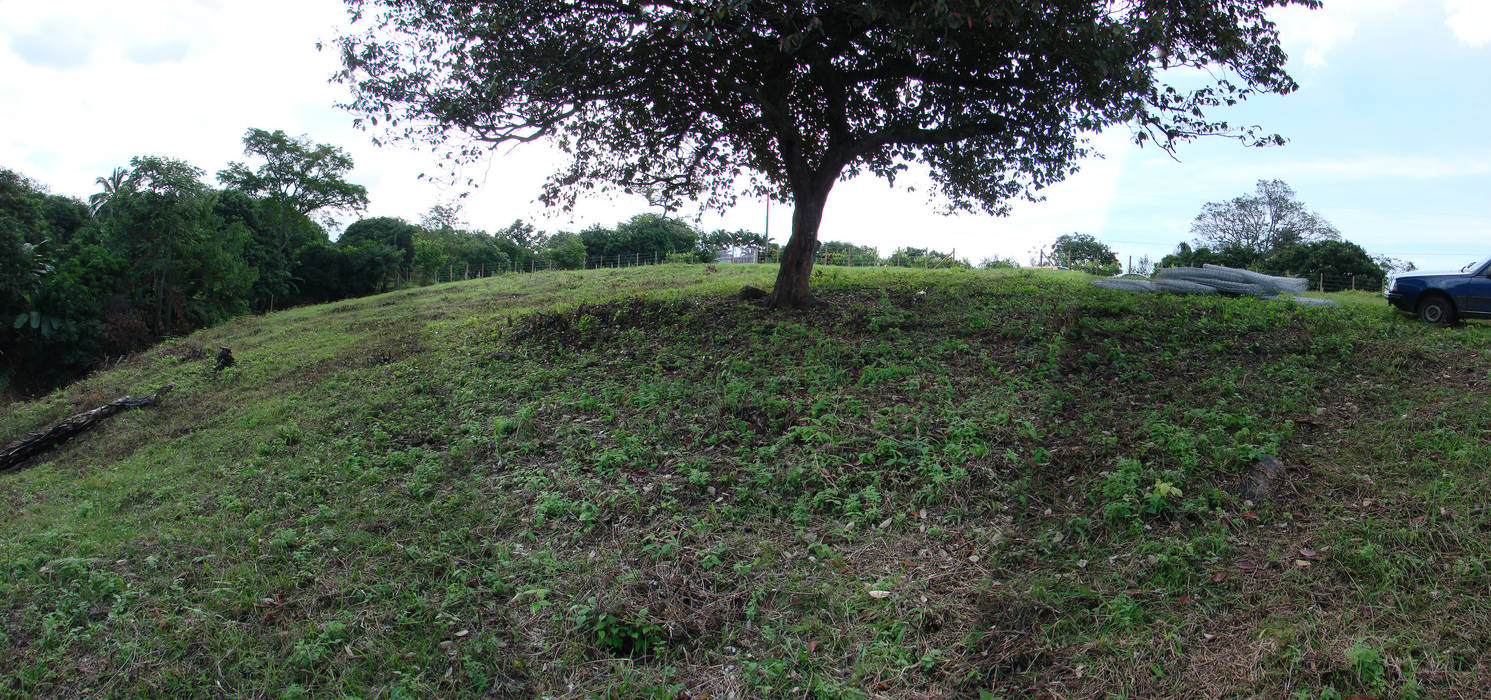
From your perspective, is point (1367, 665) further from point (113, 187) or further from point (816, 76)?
point (113, 187)

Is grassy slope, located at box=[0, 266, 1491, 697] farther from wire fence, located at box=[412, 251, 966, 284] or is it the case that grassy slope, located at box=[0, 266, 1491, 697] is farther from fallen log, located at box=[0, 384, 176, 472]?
wire fence, located at box=[412, 251, 966, 284]

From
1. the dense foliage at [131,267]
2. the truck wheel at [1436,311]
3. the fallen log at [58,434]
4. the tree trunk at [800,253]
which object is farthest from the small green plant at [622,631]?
the dense foliage at [131,267]

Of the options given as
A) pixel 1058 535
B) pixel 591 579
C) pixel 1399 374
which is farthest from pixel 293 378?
pixel 1399 374

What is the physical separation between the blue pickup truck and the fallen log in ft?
71.2

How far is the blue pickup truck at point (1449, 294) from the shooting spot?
A: 10.7 meters

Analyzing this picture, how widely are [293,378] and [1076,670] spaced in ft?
47.2

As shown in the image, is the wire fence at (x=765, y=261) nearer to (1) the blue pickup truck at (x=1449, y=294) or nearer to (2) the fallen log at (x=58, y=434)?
(1) the blue pickup truck at (x=1449, y=294)

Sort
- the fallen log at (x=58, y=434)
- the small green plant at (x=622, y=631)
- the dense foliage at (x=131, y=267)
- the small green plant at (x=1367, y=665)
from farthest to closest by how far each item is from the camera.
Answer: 1. the dense foliage at (x=131, y=267)
2. the fallen log at (x=58, y=434)
3. the small green plant at (x=622, y=631)
4. the small green plant at (x=1367, y=665)

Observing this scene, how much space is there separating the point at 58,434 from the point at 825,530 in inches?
545

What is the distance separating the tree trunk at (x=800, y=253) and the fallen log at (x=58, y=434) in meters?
12.1

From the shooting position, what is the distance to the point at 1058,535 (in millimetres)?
5395

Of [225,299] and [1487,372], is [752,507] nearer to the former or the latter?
[1487,372]

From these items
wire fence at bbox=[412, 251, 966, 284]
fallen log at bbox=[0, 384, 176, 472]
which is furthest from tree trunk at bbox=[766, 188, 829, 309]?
fallen log at bbox=[0, 384, 176, 472]

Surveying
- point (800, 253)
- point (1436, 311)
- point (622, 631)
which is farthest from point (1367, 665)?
point (1436, 311)
